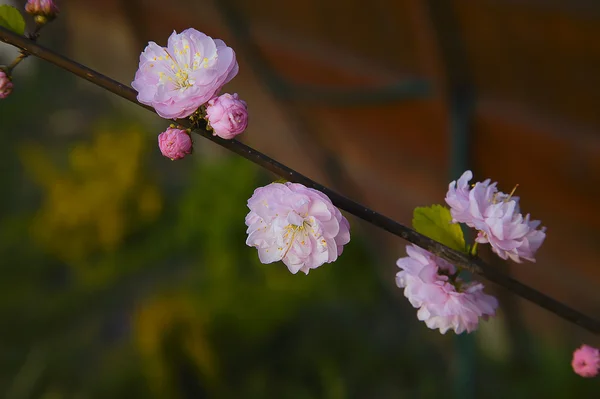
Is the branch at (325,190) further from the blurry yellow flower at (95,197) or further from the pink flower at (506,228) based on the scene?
the blurry yellow flower at (95,197)

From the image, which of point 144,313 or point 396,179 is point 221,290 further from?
point 396,179

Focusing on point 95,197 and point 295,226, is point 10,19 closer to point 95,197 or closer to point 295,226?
point 295,226

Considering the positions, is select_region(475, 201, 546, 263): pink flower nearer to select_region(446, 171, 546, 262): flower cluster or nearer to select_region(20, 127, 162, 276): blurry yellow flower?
select_region(446, 171, 546, 262): flower cluster

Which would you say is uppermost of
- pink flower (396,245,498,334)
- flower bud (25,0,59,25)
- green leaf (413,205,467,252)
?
flower bud (25,0,59,25)

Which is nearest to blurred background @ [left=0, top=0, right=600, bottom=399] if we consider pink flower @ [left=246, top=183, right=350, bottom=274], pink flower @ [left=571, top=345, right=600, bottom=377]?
pink flower @ [left=571, top=345, right=600, bottom=377]

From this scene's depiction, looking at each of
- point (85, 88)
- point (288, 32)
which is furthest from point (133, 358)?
point (85, 88)

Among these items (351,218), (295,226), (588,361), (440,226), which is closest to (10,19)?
(295,226)
